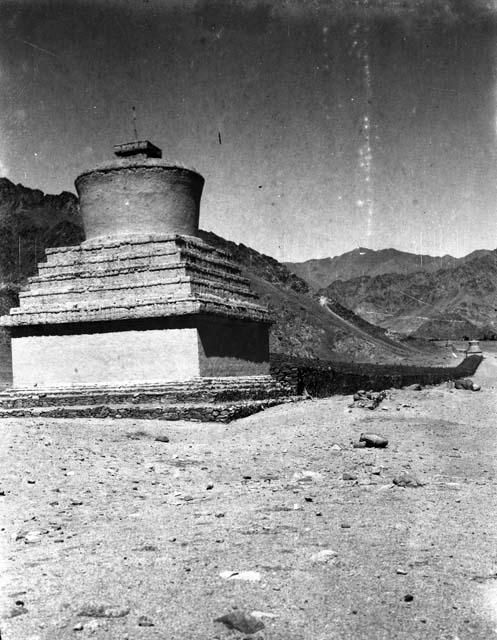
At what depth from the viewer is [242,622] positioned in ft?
12.2

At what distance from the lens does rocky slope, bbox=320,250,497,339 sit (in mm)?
115856

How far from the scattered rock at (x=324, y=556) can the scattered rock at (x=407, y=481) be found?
2608 millimetres

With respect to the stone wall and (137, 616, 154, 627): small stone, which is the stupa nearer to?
the stone wall

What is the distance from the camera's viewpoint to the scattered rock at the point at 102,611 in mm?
3891

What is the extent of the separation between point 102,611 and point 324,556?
1.62m

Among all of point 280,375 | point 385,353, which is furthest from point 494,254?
point 280,375

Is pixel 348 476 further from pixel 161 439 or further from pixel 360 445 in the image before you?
pixel 161 439

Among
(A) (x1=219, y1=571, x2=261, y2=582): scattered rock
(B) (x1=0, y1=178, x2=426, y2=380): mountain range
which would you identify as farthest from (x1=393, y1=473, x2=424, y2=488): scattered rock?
(B) (x1=0, y1=178, x2=426, y2=380): mountain range

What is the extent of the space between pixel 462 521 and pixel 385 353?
1842 inches

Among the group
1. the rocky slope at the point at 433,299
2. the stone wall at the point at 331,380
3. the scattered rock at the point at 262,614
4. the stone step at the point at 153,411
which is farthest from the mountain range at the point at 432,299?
the scattered rock at the point at 262,614

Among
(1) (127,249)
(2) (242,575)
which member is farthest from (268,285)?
(2) (242,575)

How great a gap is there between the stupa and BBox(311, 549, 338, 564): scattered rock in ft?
28.4

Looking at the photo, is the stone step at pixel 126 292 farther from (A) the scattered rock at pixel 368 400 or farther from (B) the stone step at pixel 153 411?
(A) the scattered rock at pixel 368 400

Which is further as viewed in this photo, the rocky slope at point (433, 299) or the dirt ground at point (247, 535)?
the rocky slope at point (433, 299)
